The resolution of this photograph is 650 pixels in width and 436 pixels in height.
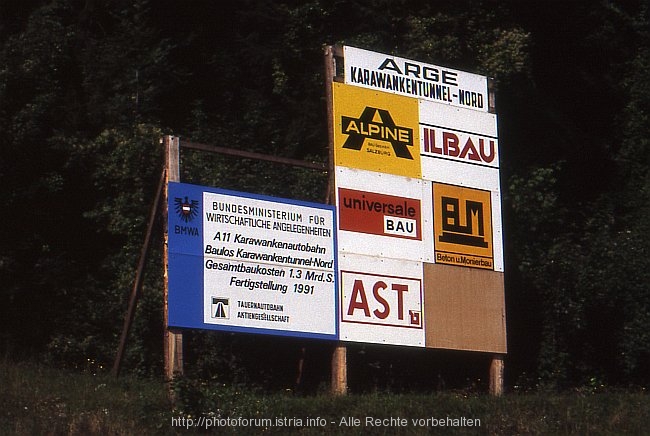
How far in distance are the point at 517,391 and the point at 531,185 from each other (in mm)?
4969

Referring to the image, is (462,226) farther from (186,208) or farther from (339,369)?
(186,208)

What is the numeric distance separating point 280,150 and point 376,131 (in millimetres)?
8103

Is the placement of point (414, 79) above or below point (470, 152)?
above

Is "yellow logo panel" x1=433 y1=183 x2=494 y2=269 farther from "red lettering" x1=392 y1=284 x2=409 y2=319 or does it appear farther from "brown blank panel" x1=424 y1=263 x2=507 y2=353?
"red lettering" x1=392 y1=284 x2=409 y2=319

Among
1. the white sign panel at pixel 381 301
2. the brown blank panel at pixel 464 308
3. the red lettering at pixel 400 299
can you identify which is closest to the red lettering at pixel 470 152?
the brown blank panel at pixel 464 308

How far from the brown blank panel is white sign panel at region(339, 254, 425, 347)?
0.20m

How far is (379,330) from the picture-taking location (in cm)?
1906

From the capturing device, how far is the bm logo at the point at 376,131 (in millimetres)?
19344

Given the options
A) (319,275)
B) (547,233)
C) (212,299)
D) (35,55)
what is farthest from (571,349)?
(35,55)

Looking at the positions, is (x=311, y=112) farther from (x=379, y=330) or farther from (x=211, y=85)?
(x=379, y=330)

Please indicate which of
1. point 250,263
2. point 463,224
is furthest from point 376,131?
point 250,263

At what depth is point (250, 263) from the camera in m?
18.2

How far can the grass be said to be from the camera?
1650 cm

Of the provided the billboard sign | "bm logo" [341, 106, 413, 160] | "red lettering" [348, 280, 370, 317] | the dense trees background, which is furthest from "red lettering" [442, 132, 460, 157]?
the dense trees background
